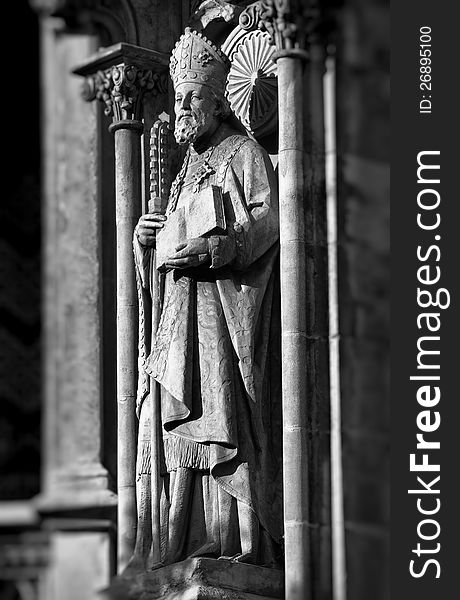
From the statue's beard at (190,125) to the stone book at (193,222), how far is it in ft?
1.32

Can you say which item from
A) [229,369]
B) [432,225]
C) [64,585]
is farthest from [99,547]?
[432,225]

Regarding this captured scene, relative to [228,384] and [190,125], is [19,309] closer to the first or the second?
[190,125]

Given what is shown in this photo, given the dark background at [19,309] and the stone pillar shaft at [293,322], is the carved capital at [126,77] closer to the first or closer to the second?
the stone pillar shaft at [293,322]

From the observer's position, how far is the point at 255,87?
2006 centimetres

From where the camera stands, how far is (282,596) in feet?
62.8

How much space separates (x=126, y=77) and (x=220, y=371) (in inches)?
91.4

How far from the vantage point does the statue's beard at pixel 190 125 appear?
19953 mm

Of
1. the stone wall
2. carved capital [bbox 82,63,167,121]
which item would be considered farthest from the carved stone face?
the stone wall

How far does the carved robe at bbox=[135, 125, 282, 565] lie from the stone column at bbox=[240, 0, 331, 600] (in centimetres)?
43

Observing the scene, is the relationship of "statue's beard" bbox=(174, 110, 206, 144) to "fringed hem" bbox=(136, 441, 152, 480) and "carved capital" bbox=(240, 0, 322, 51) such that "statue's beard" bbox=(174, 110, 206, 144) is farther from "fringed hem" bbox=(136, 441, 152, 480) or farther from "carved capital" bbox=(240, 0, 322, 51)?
"fringed hem" bbox=(136, 441, 152, 480)

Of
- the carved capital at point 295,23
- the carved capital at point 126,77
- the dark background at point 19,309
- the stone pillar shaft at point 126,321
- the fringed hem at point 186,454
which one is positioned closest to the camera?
the carved capital at point 295,23

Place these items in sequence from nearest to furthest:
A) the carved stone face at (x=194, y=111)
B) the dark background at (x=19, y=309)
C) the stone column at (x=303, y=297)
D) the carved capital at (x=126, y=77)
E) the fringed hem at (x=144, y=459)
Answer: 1. the stone column at (x=303, y=297)
2. the fringed hem at (x=144, y=459)
3. the carved stone face at (x=194, y=111)
4. the carved capital at (x=126, y=77)
5. the dark background at (x=19, y=309)

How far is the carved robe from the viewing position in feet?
63.3

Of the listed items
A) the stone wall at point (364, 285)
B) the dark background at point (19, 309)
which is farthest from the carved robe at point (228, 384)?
the dark background at point (19, 309)
